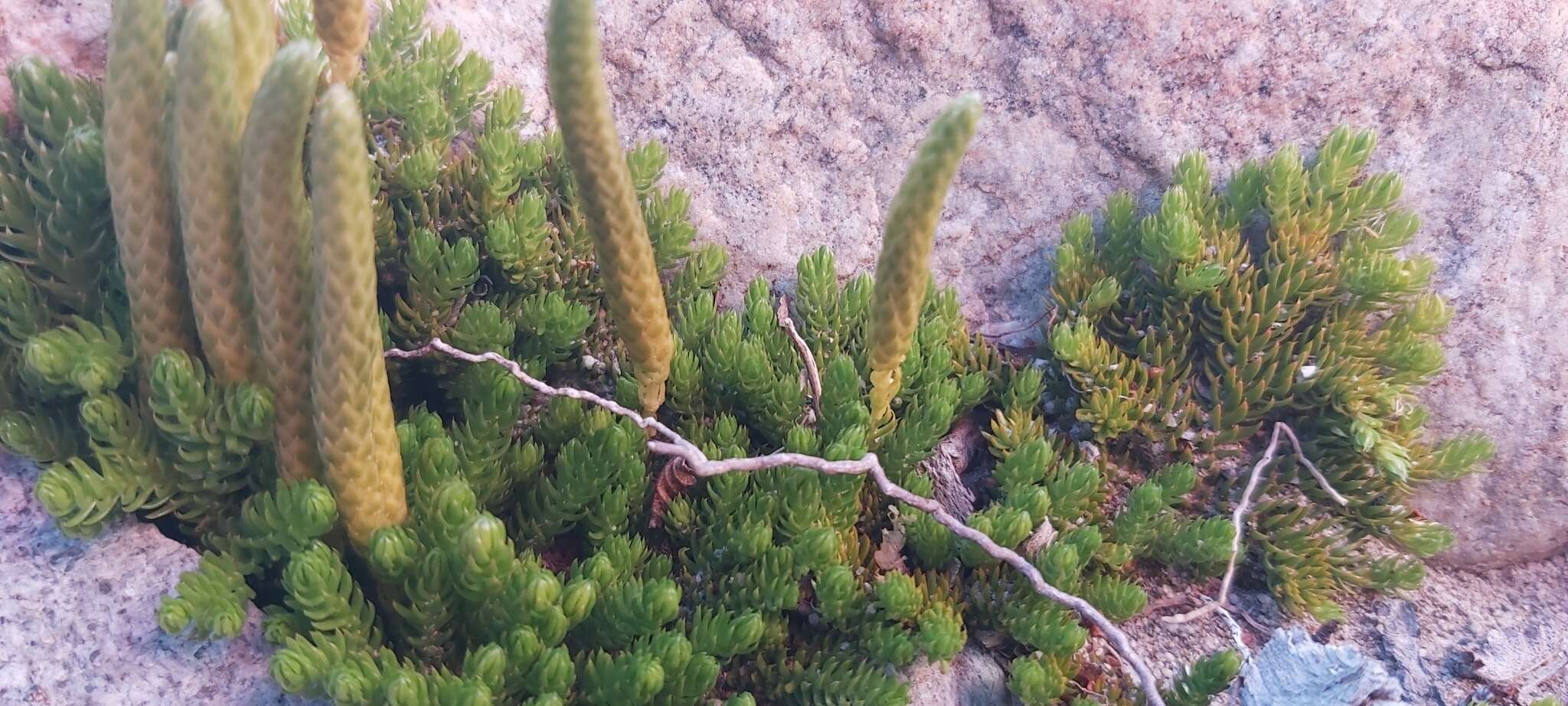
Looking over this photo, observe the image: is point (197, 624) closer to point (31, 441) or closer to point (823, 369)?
point (31, 441)

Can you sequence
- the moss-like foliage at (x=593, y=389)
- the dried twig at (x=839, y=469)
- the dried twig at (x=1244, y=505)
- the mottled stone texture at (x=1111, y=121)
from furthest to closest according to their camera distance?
the mottled stone texture at (x=1111, y=121)
the dried twig at (x=1244, y=505)
the dried twig at (x=839, y=469)
the moss-like foliage at (x=593, y=389)

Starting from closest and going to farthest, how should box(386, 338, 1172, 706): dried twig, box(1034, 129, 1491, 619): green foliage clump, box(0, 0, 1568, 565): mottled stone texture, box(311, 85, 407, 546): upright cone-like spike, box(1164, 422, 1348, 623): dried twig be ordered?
box(311, 85, 407, 546): upright cone-like spike, box(386, 338, 1172, 706): dried twig, box(1164, 422, 1348, 623): dried twig, box(1034, 129, 1491, 619): green foliage clump, box(0, 0, 1568, 565): mottled stone texture

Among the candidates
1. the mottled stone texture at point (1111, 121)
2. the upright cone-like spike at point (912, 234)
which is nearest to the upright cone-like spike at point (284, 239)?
the upright cone-like spike at point (912, 234)

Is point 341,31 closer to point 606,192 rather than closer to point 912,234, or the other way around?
point 606,192

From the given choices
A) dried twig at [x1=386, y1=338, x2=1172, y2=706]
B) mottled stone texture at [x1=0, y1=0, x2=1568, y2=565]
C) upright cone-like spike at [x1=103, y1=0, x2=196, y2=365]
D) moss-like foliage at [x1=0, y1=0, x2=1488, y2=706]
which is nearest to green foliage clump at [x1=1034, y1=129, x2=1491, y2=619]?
moss-like foliage at [x1=0, y1=0, x2=1488, y2=706]

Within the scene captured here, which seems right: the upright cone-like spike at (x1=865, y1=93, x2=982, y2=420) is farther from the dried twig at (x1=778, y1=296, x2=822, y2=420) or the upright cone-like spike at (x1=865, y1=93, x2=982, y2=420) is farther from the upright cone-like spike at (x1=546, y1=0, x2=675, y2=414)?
the upright cone-like spike at (x1=546, y1=0, x2=675, y2=414)

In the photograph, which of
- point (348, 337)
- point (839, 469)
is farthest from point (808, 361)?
point (348, 337)

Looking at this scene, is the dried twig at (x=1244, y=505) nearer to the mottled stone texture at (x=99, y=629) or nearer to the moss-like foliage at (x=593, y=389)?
the moss-like foliage at (x=593, y=389)

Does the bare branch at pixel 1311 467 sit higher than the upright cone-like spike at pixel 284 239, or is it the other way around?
the bare branch at pixel 1311 467
